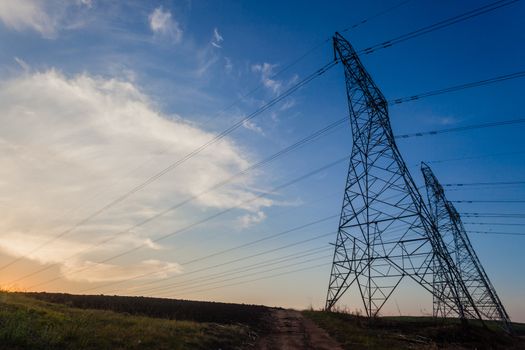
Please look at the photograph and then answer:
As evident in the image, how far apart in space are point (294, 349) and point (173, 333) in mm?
6143

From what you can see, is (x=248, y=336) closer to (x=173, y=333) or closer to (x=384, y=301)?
(x=173, y=333)

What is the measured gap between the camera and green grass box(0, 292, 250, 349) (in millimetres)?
13255

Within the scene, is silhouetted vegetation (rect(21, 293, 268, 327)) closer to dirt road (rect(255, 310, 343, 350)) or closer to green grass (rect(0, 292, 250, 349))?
dirt road (rect(255, 310, 343, 350))

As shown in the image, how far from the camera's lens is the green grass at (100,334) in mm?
13255

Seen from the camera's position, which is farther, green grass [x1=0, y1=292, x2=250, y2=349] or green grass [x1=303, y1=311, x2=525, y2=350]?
green grass [x1=303, y1=311, x2=525, y2=350]

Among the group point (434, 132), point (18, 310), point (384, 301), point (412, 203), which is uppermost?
point (434, 132)

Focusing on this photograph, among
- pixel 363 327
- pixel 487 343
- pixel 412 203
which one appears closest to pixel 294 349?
pixel 363 327

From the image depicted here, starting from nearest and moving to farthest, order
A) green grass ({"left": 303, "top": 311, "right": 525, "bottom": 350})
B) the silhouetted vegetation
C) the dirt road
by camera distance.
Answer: the dirt road
green grass ({"left": 303, "top": 311, "right": 525, "bottom": 350})
the silhouetted vegetation

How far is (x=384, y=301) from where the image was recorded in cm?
2453

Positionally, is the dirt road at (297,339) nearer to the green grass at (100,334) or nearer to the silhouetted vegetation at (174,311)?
the green grass at (100,334)

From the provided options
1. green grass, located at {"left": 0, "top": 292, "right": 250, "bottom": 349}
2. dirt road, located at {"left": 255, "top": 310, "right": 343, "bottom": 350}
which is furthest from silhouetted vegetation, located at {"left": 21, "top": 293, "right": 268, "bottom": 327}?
green grass, located at {"left": 0, "top": 292, "right": 250, "bottom": 349}

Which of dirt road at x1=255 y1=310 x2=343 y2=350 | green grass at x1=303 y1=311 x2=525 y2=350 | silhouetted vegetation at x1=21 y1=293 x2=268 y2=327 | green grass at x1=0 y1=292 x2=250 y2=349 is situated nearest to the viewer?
green grass at x1=0 y1=292 x2=250 y2=349

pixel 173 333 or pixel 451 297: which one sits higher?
pixel 451 297

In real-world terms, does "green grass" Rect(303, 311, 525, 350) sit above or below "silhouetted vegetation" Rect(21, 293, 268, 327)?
below
